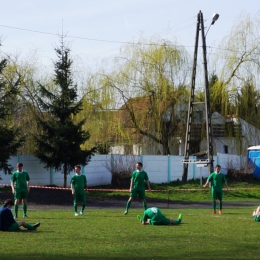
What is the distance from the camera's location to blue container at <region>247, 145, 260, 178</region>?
157 ft

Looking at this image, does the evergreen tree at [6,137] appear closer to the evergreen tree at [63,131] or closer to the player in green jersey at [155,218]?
the evergreen tree at [63,131]

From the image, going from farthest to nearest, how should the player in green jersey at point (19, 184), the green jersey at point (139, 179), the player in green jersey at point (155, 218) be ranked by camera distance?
the green jersey at point (139, 179)
the player in green jersey at point (19, 184)
the player in green jersey at point (155, 218)

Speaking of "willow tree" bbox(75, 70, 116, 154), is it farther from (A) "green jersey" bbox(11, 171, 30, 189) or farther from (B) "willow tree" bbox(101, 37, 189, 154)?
(A) "green jersey" bbox(11, 171, 30, 189)

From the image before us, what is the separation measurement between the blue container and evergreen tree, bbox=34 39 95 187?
17406 mm

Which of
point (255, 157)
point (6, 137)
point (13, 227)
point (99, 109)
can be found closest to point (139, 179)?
point (13, 227)

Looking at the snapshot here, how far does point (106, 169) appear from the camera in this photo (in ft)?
131

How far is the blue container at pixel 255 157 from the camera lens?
4781cm

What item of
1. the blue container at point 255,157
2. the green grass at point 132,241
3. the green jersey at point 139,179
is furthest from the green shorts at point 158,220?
the blue container at point 255,157

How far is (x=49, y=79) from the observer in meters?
42.9

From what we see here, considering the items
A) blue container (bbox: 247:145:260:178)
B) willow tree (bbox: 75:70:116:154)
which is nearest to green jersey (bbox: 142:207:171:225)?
willow tree (bbox: 75:70:116:154)

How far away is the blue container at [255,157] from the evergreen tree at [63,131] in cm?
1741

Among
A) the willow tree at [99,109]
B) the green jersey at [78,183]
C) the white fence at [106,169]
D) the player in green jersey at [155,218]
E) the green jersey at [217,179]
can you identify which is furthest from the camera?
the willow tree at [99,109]

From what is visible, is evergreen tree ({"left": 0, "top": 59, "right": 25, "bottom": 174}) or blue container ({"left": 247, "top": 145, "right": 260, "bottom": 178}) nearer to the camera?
evergreen tree ({"left": 0, "top": 59, "right": 25, "bottom": 174})

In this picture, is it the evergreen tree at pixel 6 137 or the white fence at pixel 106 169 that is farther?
the white fence at pixel 106 169
